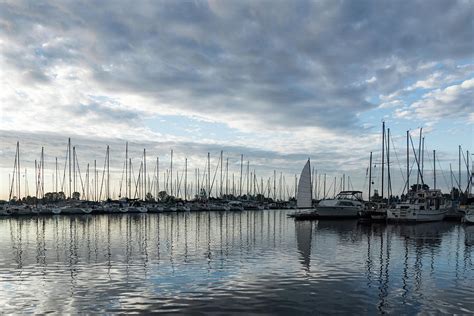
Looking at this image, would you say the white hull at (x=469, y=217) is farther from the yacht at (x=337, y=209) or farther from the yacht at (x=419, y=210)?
the yacht at (x=337, y=209)

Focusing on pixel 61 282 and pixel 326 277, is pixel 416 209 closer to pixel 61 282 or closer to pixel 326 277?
pixel 326 277

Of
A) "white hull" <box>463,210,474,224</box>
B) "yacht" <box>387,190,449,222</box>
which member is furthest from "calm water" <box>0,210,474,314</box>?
"white hull" <box>463,210,474,224</box>

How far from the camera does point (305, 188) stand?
96.8 metres

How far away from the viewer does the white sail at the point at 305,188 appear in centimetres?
9694

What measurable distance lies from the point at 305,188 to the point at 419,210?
3317cm

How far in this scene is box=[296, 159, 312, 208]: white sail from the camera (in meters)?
96.9

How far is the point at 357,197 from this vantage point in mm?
102625

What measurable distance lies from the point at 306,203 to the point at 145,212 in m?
51.1

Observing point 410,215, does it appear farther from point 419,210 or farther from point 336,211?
point 336,211

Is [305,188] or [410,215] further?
[305,188]

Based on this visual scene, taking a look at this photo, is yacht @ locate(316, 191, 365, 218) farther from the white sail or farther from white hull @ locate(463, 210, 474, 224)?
white hull @ locate(463, 210, 474, 224)

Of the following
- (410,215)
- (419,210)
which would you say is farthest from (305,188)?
(410,215)

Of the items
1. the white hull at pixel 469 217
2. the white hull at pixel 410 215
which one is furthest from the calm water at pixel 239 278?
the white hull at pixel 469 217

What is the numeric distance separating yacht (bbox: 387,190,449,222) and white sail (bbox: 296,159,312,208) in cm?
2622
